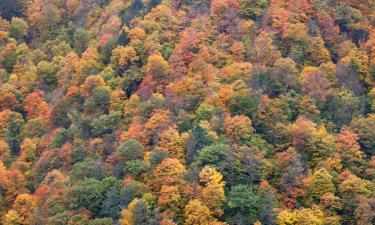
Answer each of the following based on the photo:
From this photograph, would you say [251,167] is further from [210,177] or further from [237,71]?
[237,71]

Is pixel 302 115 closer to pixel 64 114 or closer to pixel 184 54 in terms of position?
pixel 184 54

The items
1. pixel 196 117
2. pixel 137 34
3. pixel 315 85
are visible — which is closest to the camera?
pixel 196 117

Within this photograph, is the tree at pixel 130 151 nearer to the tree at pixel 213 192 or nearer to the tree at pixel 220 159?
the tree at pixel 220 159

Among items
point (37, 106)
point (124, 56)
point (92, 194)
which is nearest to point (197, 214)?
point (92, 194)

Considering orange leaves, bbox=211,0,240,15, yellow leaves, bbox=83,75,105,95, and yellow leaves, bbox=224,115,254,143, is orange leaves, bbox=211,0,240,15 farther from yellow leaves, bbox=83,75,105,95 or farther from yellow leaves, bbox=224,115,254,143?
yellow leaves, bbox=224,115,254,143

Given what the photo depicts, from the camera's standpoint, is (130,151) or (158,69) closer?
(130,151)
